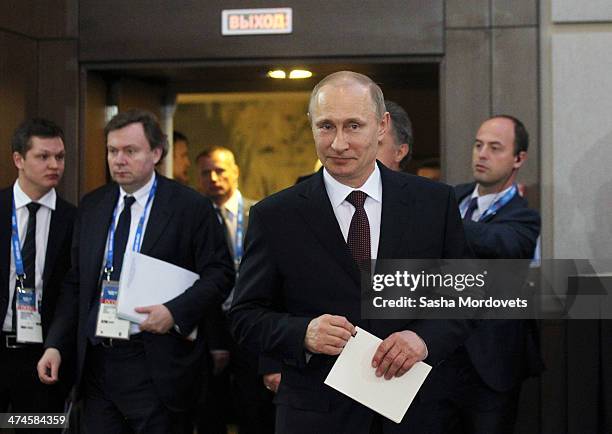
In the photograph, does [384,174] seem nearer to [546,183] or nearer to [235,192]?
[546,183]

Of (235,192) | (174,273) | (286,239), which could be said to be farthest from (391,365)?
(235,192)

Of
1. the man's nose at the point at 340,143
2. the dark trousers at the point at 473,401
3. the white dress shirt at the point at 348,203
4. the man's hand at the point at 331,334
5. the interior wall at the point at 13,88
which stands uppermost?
the interior wall at the point at 13,88

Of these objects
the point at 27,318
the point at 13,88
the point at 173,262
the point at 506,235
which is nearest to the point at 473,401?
the point at 506,235

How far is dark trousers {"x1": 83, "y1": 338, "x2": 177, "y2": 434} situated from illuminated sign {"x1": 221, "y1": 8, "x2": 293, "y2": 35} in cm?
267

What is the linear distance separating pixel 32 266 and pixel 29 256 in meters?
0.06

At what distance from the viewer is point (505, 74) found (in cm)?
659

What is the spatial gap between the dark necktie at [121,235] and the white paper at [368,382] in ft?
6.80

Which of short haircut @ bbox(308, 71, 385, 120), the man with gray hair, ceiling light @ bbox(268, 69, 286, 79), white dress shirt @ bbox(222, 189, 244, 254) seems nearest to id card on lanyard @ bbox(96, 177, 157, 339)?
the man with gray hair

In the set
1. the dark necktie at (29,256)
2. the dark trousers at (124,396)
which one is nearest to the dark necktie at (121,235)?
the dark trousers at (124,396)

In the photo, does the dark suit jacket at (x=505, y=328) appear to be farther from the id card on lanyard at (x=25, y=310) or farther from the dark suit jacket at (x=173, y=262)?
the id card on lanyard at (x=25, y=310)

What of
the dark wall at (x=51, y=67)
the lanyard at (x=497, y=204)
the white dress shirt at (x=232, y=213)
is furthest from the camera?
the white dress shirt at (x=232, y=213)

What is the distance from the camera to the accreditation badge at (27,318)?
523 centimetres

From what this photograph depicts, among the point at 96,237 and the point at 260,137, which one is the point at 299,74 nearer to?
the point at 96,237

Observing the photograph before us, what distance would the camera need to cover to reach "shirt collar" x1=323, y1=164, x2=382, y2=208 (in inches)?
135
